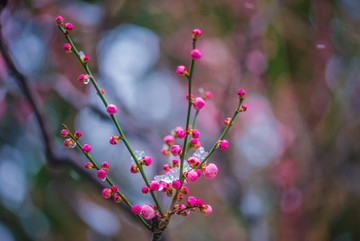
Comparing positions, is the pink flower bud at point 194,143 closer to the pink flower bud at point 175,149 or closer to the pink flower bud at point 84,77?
the pink flower bud at point 175,149

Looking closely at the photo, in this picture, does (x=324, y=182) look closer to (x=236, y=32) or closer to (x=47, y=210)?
(x=236, y=32)

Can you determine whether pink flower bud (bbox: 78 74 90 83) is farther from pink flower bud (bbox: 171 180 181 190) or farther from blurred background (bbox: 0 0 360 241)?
blurred background (bbox: 0 0 360 241)

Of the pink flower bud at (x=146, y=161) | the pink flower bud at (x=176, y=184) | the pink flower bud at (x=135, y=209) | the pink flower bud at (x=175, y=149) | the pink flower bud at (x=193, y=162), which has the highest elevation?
the pink flower bud at (x=175, y=149)

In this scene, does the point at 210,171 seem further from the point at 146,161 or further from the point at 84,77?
the point at 84,77

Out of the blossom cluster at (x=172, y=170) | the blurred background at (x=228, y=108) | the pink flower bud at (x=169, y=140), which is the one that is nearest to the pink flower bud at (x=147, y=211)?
the blossom cluster at (x=172, y=170)

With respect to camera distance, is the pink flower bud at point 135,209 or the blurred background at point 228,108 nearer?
the pink flower bud at point 135,209

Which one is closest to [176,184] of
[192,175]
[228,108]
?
[192,175]

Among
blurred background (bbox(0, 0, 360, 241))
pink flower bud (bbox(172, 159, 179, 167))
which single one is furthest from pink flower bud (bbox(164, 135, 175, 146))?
blurred background (bbox(0, 0, 360, 241))

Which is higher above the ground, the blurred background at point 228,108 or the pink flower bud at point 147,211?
the pink flower bud at point 147,211

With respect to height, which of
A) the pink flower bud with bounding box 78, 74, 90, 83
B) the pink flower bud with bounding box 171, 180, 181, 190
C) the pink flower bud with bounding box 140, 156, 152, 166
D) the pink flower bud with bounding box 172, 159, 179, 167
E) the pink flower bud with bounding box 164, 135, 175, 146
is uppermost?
the pink flower bud with bounding box 78, 74, 90, 83

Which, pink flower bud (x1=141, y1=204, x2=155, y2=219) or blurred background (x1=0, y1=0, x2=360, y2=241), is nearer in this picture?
pink flower bud (x1=141, y1=204, x2=155, y2=219)
